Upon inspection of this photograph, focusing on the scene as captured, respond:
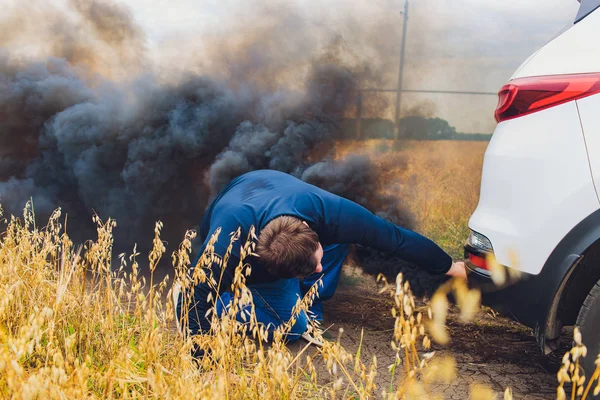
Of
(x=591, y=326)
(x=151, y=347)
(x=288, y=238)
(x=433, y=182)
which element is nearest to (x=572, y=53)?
(x=591, y=326)

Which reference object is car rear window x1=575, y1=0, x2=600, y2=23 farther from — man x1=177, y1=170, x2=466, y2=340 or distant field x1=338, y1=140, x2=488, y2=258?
distant field x1=338, y1=140, x2=488, y2=258

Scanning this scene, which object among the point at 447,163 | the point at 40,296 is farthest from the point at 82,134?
the point at 40,296

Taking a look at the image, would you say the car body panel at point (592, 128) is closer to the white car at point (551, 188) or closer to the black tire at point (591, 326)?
the white car at point (551, 188)

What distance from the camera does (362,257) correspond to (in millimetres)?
5664

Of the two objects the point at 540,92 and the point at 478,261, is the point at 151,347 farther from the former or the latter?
the point at 540,92

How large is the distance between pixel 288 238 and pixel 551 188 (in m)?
1.31

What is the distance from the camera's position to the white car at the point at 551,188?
6.99 feet

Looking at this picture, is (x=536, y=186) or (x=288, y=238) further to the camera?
(x=288, y=238)

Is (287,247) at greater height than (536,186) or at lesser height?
lesser

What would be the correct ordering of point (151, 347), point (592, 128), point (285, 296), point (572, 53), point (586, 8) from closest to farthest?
point (151, 347) → point (592, 128) → point (572, 53) → point (586, 8) → point (285, 296)

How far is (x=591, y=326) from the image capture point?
217cm

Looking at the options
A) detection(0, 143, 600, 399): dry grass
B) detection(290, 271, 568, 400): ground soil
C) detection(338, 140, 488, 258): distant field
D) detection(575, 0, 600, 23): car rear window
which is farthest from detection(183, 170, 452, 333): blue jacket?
detection(338, 140, 488, 258): distant field

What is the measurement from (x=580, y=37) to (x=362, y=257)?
3712mm

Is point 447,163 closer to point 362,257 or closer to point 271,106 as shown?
point 271,106
